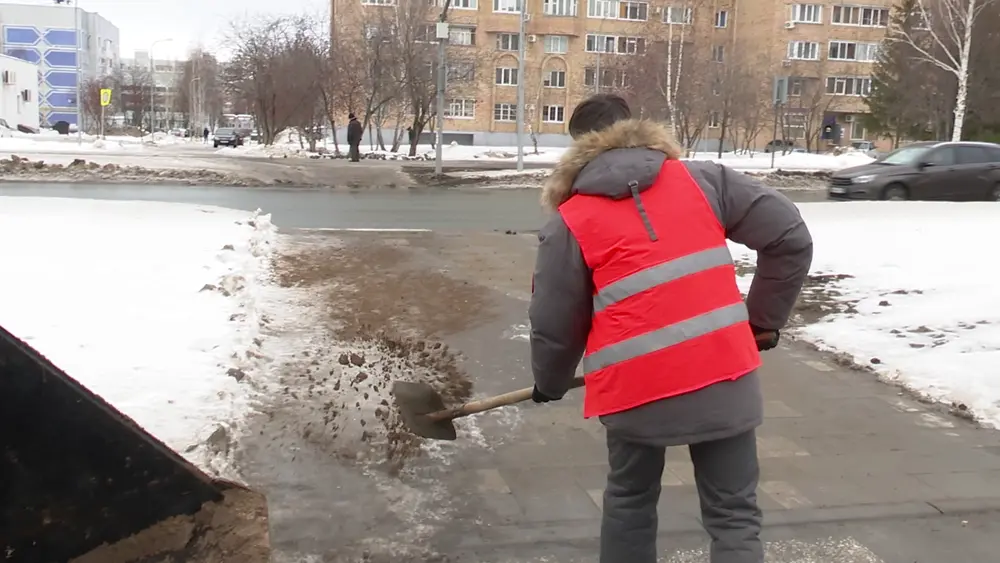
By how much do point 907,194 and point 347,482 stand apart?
17217 mm

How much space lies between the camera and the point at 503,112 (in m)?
66.7

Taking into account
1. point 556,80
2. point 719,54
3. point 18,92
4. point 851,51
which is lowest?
point 18,92

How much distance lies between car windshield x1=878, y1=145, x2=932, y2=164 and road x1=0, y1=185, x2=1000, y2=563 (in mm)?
13748

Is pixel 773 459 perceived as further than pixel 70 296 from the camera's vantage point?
No

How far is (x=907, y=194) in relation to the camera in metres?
18.5

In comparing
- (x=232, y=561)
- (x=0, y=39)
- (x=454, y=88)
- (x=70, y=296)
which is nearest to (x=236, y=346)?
(x=70, y=296)

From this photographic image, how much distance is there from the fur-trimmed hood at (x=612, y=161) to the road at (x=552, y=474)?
5.23 feet

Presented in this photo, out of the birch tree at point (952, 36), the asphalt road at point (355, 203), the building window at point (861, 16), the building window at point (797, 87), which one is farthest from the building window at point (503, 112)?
the asphalt road at point (355, 203)

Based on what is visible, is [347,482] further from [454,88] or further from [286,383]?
[454,88]

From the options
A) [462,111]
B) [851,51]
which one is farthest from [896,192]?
[851,51]

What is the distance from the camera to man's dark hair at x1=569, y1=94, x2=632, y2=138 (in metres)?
2.76

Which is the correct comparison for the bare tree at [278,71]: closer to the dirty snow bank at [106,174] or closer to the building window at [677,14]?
the dirty snow bank at [106,174]

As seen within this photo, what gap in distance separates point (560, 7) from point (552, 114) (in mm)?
7861

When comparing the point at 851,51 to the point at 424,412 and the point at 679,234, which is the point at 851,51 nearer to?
the point at 424,412
